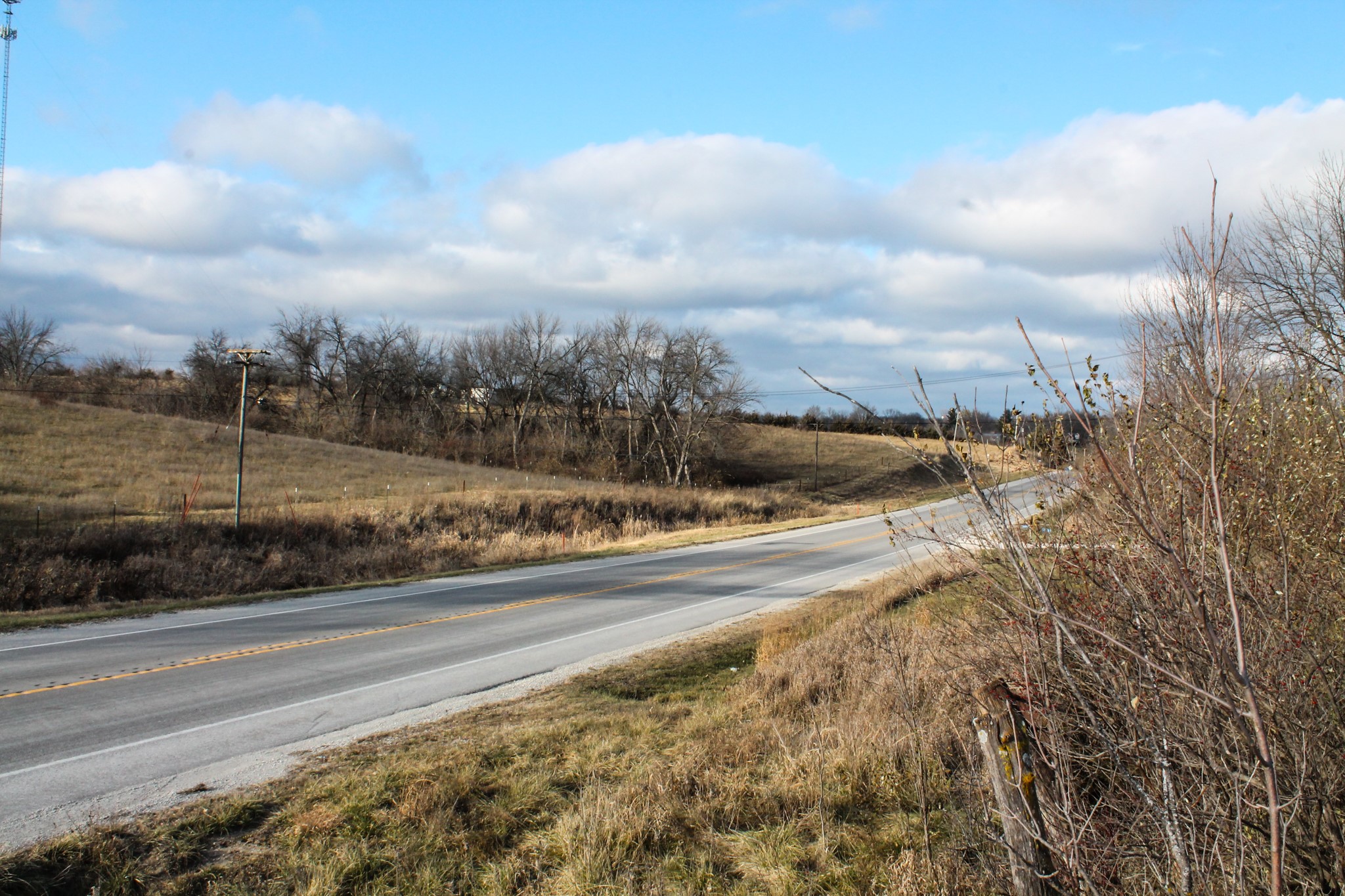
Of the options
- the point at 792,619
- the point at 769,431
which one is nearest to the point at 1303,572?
the point at 792,619

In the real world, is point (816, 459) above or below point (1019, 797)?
above

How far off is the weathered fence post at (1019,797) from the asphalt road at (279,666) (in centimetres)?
89

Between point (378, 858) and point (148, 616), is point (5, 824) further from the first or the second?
point (148, 616)

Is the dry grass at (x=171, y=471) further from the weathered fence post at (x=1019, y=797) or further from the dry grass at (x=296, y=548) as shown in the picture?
the weathered fence post at (x=1019, y=797)

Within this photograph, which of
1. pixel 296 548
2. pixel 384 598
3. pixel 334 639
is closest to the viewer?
pixel 334 639

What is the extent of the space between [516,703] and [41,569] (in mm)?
16178

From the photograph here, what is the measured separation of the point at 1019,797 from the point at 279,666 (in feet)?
31.6

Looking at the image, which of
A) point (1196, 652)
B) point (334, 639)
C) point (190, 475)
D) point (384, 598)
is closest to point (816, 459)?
point (190, 475)

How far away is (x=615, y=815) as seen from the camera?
5.07 m

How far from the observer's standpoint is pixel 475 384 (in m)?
79.9

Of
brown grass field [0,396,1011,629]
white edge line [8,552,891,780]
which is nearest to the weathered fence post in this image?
brown grass field [0,396,1011,629]

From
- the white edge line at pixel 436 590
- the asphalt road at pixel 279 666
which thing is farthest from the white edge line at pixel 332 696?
the white edge line at pixel 436 590

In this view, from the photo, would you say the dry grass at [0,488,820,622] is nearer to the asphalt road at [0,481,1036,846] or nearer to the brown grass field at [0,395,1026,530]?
the brown grass field at [0,395,1026,530]

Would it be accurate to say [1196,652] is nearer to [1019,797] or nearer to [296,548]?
[1019,797]
